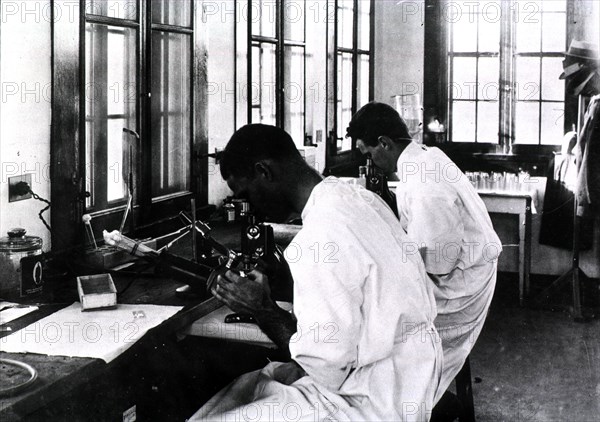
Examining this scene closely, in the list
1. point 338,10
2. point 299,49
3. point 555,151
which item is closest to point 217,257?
point 299,49

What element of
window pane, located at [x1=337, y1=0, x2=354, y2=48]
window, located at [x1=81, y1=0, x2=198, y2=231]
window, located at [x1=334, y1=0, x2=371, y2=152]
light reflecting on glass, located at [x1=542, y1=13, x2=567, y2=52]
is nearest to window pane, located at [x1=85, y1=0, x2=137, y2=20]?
window, located at [x1=81, y1=0, x2=198, y2=231]

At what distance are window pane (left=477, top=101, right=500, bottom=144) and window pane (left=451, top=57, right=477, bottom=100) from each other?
0.55 ft

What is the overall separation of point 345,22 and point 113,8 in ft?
13.5

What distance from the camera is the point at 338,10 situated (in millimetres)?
7129

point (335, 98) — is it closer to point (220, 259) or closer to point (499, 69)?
point (499, 69)

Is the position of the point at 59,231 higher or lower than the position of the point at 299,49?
lower

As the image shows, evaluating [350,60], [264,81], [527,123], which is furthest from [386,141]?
[527,123]

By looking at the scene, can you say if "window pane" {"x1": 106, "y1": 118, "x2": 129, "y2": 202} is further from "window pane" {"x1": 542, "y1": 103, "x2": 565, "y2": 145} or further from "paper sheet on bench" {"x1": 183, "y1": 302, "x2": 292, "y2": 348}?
"window pane" {"x1": 542, "y1": 103, "x2": 565, "y2": 145}

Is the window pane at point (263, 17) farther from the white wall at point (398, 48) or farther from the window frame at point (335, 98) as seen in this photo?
the white wall at point (398, 48)

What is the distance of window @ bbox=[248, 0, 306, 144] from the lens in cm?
536

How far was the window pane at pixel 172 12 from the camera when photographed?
404 cm

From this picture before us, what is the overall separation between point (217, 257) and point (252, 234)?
1.40ft

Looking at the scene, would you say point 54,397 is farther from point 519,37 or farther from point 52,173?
point 519,37

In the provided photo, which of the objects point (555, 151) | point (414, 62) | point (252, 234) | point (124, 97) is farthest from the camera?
point (414, 62)
